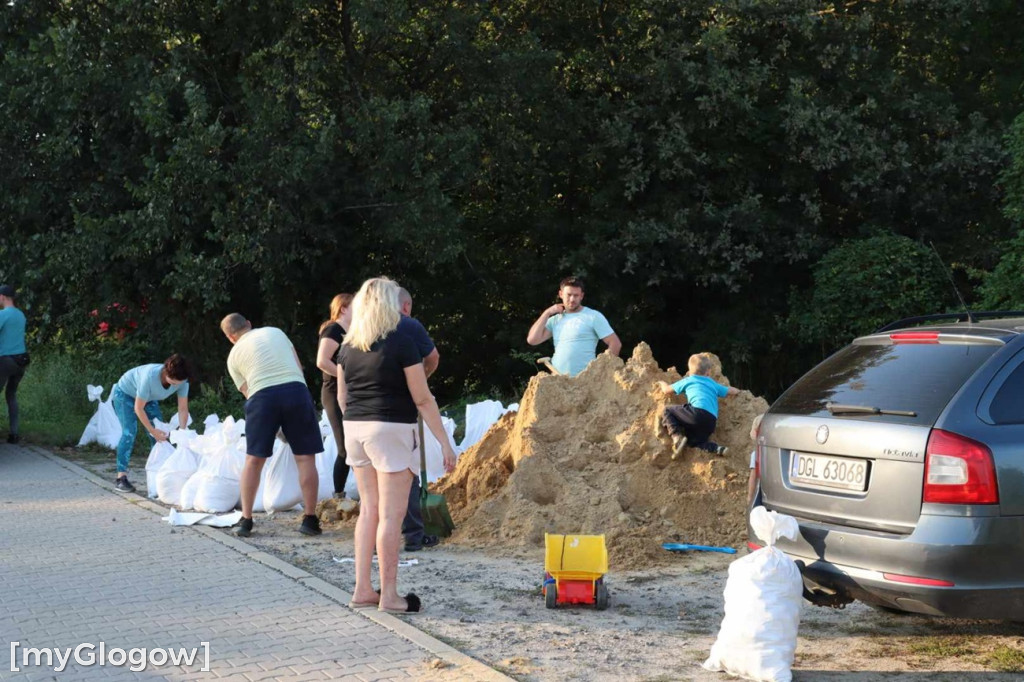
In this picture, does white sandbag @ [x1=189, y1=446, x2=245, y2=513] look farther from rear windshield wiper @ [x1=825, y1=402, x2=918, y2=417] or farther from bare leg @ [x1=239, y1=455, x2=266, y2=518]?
rear windshield wiper @ [x1=825, y1=402, x2=918, y2=417]

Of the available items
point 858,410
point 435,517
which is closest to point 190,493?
point 435,517

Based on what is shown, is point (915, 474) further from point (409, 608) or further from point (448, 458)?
point (409, 608)

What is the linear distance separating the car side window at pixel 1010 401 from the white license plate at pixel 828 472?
0.62 meters

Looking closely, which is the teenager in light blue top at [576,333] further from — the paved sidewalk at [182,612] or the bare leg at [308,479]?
the paved sidewalk at [182,612]

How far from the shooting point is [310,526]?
920cm

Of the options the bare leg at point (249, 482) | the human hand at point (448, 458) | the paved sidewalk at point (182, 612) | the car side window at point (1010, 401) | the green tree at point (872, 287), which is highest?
the green tree at point (872, 287)

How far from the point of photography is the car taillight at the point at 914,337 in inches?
229

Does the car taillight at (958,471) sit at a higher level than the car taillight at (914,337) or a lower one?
lower

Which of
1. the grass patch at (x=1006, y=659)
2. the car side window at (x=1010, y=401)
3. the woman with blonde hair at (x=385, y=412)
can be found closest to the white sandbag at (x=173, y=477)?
the woman with blonde hair at (x=385, y=412)

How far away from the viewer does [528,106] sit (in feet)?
71.3

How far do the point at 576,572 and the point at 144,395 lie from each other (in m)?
5.89

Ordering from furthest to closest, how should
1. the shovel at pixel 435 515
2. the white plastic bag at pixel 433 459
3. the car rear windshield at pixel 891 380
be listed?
the white plastic bag at pixel 433 459
the shovel at pixel 435 515
the car rear windshield at pixel 891 380

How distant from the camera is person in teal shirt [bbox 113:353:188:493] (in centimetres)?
1074

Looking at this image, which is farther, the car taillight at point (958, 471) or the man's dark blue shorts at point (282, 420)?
the man's dark blue shorts at point (282, 420)
